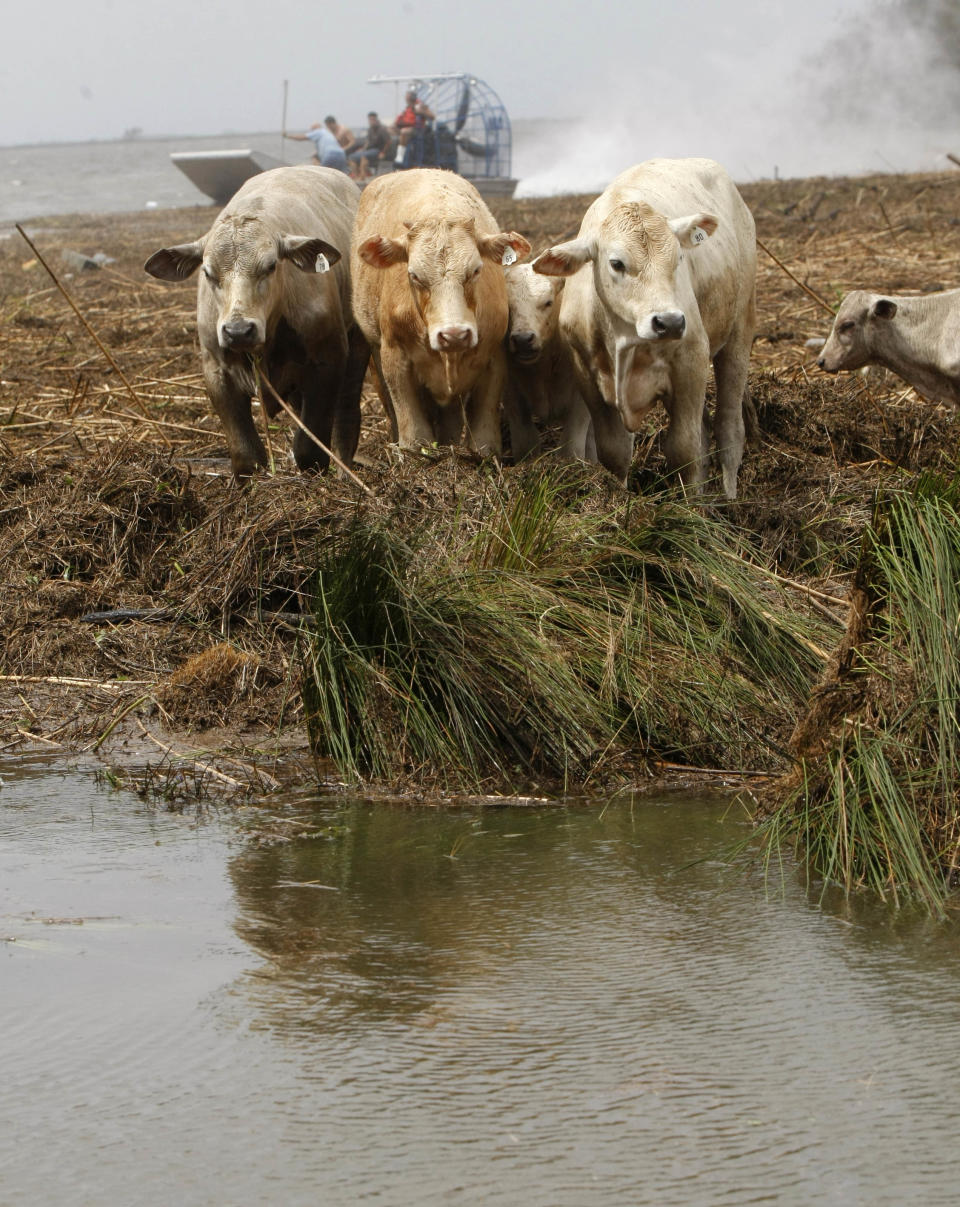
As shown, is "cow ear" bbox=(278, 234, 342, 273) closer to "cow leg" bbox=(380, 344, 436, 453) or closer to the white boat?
"cow leg" bbox=(380, 344, 436, 453)

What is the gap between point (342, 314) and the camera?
31.2 feet

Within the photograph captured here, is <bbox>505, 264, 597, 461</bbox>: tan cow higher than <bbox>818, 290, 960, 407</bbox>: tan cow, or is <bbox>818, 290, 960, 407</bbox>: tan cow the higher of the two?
<bbox>818, 290, 960, 407</bbox>: tan cow

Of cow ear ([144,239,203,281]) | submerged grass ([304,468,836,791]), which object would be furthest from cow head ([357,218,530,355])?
submerged grass ([304,468,836,791])

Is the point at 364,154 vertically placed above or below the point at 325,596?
above

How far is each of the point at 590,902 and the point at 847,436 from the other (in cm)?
550

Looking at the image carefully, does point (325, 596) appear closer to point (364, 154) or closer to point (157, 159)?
point (364, 154)

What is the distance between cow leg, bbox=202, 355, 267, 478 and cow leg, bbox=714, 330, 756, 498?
2539mm

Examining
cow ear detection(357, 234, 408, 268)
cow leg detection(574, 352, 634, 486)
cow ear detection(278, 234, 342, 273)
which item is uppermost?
cow ear detection(278, 234, 342, 273)

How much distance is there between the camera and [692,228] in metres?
7.87

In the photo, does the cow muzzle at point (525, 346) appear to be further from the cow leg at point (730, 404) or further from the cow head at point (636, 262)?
the cow leg at point (730, 404)

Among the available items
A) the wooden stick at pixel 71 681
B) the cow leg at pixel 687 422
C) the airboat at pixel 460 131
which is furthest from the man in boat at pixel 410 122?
the wooden stick at pixel 71 681

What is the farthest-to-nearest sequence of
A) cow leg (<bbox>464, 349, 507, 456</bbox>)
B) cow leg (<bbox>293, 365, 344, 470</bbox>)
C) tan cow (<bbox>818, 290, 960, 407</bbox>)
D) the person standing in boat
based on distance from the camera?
the person standing in boat → tan cow (<bbox>818, 290, 960, 407</bbox>) → cow leg (<bbox>293, 365, 344, 470</bbox>) → cow leg (<bbox>464, 349, 507, 456</bbox>)

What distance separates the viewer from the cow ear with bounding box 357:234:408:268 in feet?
26.7

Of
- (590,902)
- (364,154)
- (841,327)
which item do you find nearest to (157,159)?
(364,154)
